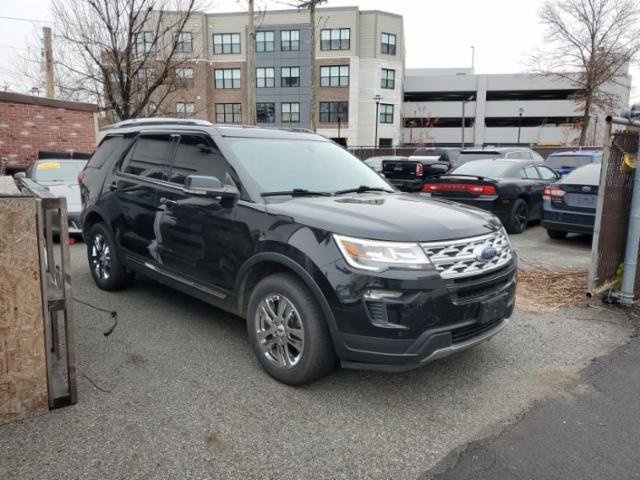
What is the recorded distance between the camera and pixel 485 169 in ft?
34.2

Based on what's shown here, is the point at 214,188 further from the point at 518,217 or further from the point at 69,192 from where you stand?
the point at 518,217

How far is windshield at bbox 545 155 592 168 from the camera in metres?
15.7

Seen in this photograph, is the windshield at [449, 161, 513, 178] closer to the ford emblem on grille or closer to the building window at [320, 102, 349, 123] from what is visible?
the ford emblem on grille

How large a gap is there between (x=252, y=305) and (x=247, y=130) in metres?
1.68

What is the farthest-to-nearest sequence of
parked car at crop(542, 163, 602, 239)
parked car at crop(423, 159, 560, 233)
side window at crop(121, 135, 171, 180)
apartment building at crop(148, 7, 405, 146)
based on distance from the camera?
apartment building at crop(148, 7, 405, 146)
parked car at crop(423, 159, 560, 233)
parked car at crop(542, 163, 602, 239)
side window at crop(121, 135, 171, 180)

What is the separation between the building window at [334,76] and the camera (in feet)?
147

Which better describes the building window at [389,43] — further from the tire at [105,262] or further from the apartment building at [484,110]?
the tire at [105,262]

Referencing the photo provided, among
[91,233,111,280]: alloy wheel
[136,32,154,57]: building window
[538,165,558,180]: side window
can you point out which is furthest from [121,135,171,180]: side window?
[136,32,154,57]: building window

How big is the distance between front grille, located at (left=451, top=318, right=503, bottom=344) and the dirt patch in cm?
224

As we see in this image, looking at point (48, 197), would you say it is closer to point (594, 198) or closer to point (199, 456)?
point (199, 456)

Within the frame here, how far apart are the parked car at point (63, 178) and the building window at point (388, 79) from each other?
39217mm

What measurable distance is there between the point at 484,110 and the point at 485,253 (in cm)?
5724

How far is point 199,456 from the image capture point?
270cm

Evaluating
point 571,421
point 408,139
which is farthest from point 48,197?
point 408,139
